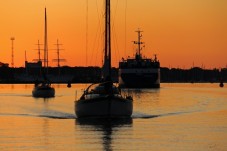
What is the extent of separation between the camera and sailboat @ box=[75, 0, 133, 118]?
180 ft

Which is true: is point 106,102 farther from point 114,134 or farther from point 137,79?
point 137,79

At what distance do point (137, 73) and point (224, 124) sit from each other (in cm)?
14272

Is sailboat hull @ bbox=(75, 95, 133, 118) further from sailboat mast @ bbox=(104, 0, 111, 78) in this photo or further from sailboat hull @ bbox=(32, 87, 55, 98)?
sailboat hull @ bbox=(32, 87, 55, 98)

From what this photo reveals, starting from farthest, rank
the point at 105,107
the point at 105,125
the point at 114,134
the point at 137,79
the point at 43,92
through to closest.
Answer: the point at 137,79
the point at 43,92
the point at 105,107
the point at 105,125
the point at 114,134

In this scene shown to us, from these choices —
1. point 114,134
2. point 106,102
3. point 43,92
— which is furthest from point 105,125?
point 43,92

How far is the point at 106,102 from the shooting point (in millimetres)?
54812

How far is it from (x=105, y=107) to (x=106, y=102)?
0.51 m

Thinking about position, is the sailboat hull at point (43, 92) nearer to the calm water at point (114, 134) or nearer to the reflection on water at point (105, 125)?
the calm water at point (114, 134)

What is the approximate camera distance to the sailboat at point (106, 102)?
54875 millimetres

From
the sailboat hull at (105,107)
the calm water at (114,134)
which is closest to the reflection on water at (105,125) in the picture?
the calm water at (114,134)

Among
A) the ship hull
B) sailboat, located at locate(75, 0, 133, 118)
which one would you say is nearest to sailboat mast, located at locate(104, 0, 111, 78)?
sailboat, located at locate(75, 0, 133, 118)

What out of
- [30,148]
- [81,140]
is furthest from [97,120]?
[30,148]

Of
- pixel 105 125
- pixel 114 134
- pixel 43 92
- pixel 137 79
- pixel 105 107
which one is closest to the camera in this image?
pixel 114 134

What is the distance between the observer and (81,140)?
139 feet
